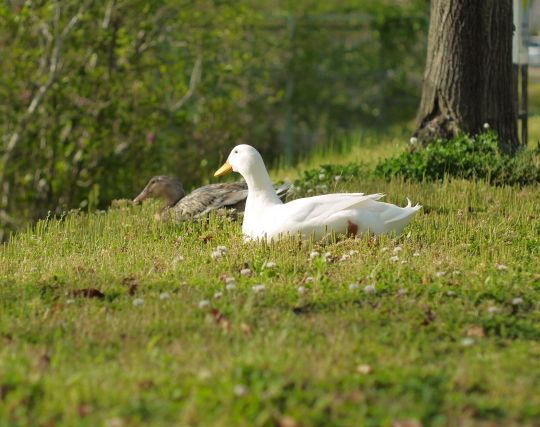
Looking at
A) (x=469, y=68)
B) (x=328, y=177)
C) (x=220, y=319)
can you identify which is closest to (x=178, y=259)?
(x=220, y=319)

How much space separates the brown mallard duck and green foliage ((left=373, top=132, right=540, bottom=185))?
1997 millimetres

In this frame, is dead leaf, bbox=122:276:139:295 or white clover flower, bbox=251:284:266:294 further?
dead leaf, bbox=122:276:139:295

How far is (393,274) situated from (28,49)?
28.4ft

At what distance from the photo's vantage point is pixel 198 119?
1564cm

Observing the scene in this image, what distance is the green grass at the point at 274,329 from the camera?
178 inches

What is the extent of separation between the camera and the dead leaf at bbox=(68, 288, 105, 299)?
6.53 meters

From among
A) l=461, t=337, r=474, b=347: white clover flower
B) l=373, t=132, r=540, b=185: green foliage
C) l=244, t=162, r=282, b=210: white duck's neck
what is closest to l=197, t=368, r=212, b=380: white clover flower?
l=461, t=337, r=474, b=347: white clover flower

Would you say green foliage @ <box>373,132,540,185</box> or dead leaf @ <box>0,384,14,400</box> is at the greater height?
green foliage @ <box>373,132,540,185</box>

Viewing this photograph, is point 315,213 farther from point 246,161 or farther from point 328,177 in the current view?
point 328,177

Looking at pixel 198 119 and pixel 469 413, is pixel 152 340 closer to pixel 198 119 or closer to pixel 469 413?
pixel 469 413

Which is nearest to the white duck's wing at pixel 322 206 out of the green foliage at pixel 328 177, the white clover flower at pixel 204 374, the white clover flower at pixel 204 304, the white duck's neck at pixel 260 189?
the white duck's neck at pixel 260 189

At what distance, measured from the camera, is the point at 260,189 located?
8.09 metres

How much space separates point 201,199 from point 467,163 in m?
3.00

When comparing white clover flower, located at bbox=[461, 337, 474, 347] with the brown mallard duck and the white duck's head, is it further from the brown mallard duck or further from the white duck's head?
the brown mallard duck
